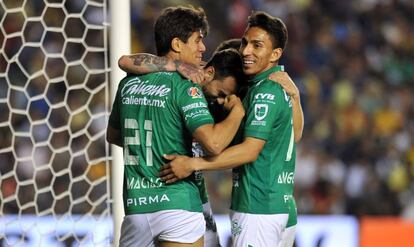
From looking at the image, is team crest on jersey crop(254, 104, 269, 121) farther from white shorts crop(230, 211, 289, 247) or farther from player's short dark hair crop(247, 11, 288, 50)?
white shorts crop(230, 211, 289, 247)

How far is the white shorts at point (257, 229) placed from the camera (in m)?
4.26

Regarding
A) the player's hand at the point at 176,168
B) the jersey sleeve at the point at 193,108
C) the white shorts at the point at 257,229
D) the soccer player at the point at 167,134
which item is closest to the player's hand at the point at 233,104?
the soccer player at the point at 167,134

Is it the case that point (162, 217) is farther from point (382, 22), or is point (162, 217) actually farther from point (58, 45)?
point (382, 22)

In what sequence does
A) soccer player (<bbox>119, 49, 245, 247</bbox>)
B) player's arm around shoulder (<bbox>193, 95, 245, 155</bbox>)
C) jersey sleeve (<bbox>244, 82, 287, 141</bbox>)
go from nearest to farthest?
player's arm around shoulder (<bbox>193, 95, 245, 155</bbox>)
jersey sleeve (<bbox>244, 82, 287, 141</bbox>)
soccer player (<bbox>119, 49, 245, 247</bbox>)

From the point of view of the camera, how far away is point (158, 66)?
434 centimetres

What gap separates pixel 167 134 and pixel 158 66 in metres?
0.34

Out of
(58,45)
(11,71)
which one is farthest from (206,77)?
(58,45)

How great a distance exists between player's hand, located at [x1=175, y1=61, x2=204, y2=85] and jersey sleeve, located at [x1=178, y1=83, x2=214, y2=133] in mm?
60

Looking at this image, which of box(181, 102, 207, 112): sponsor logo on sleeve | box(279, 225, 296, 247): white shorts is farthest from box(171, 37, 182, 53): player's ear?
box(279, 225, 296, 247): white shorts

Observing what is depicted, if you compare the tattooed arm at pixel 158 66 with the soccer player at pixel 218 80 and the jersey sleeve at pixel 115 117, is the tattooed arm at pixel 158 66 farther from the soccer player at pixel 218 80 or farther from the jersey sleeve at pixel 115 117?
the jersey sleeve at pixel 115 117

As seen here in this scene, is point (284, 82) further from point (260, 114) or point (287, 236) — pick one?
point (287, 236)

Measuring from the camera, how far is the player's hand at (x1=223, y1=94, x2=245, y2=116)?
13.9 feet

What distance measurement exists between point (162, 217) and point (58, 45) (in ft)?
19.6

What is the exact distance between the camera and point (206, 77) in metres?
4.55
